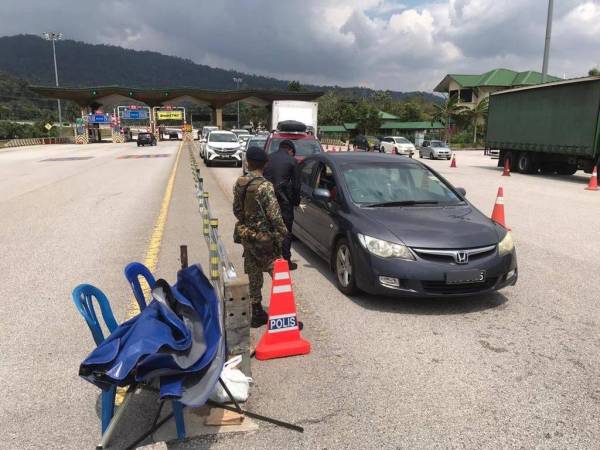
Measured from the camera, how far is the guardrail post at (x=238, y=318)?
3197 millimetres

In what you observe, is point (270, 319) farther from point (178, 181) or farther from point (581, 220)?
point (178, 181)

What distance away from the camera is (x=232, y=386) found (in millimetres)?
3162

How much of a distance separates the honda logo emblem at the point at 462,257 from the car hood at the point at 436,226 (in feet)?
0.23

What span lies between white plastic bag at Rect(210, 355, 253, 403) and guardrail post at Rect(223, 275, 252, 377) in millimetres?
124

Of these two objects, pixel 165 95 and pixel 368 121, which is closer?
pixel 165 95

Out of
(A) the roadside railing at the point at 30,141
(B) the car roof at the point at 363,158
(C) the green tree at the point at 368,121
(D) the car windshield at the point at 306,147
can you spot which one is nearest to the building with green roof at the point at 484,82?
(C) the green tree at the point at 368,121

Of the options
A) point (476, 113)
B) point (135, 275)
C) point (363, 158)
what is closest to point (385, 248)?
point (363, 158)

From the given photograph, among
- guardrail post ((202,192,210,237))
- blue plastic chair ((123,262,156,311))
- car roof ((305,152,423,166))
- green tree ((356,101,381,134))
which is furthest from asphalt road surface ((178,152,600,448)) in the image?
green tree ((356,101,381,134))

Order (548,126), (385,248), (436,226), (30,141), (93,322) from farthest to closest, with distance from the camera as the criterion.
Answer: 1. (30,141)
2. (548,126)
3. (436,226)
4. (385,248)
5. (93,322)

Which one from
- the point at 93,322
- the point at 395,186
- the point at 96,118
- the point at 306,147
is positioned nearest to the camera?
the point at 93,322

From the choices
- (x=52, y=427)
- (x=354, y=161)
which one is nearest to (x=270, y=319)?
(x=52, y=427)

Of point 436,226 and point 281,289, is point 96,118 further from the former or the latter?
point 281,289

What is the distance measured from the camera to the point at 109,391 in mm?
2787

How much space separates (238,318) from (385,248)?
197cm
